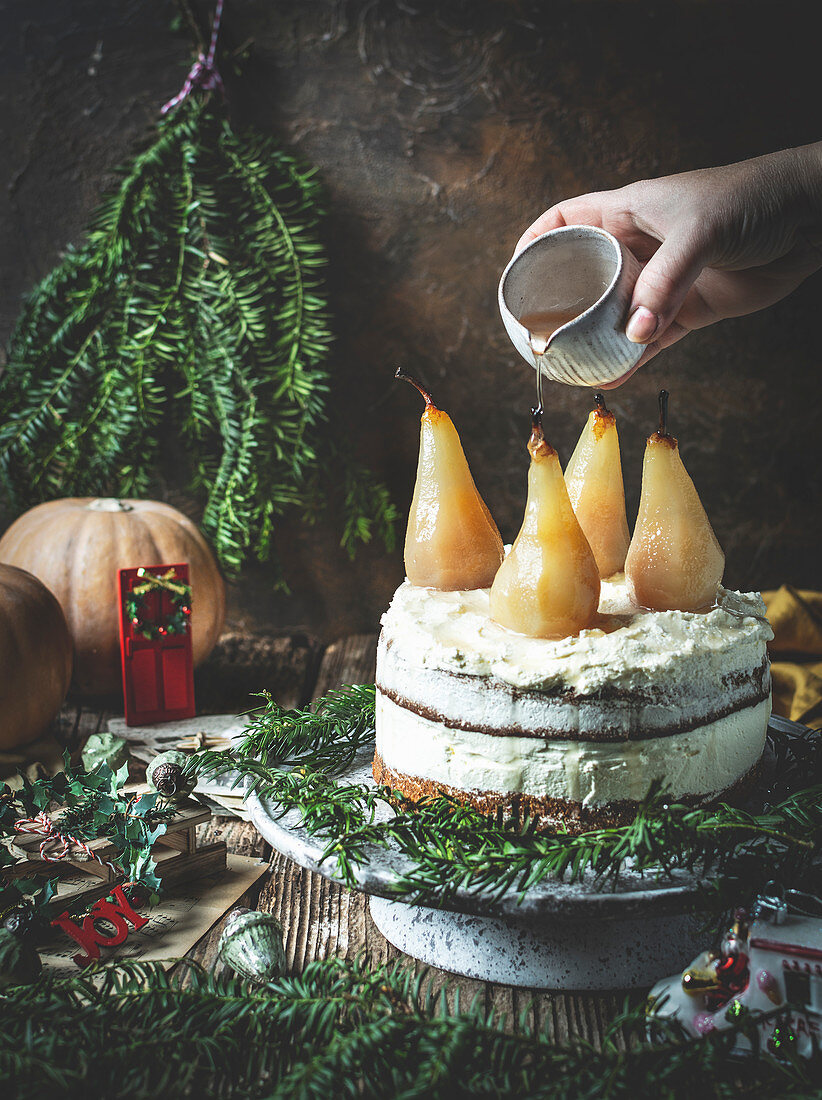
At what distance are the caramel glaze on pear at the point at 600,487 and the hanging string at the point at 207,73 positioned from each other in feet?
4.79

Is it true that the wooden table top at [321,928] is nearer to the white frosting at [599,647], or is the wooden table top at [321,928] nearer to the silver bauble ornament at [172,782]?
the silver bauble ornament at [172,782]

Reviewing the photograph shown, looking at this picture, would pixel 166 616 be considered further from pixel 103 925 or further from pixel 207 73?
pixel 207 73

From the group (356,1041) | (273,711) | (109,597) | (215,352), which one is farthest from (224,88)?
(356,1041)

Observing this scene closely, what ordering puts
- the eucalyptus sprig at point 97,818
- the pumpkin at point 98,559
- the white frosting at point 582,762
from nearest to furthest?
1. the white frosting at point 582,762
2. the eucalyptus sprig at point 97,818
3. the pumpkin at point 98,559

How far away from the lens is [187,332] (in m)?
2.21

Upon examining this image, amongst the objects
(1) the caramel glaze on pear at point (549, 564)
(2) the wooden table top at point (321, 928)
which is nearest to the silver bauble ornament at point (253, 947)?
(2) the wooden table top at point (321, 928)

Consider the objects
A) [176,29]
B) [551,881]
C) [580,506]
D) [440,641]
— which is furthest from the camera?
[176,29]

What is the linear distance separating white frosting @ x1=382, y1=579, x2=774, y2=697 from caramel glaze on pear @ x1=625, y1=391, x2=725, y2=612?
1.4 inches

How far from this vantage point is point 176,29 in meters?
2.25

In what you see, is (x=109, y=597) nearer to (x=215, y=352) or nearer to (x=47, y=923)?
(x=215, y=352)

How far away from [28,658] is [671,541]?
1.23 m

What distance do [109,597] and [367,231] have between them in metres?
1.14

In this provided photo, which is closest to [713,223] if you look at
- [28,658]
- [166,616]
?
[166,616]

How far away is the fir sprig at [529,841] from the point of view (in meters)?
1.01
